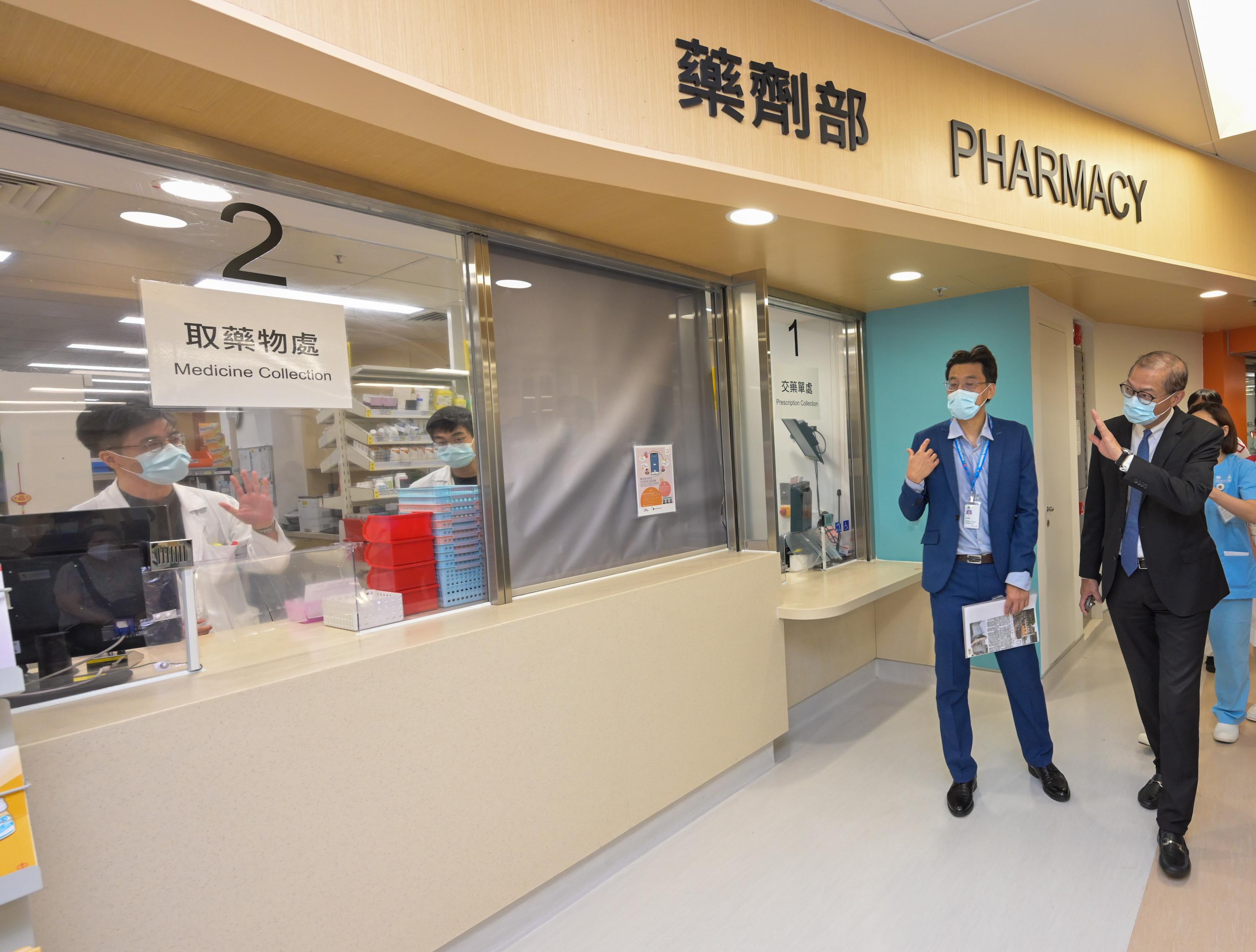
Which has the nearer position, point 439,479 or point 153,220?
point 153,220

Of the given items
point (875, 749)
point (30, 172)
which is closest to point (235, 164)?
point (30, 172)

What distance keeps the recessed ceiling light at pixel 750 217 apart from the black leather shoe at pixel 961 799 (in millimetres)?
2490

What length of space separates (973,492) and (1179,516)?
730 mm

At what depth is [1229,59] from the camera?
315 cm

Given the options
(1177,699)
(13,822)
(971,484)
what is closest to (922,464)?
(971,484)

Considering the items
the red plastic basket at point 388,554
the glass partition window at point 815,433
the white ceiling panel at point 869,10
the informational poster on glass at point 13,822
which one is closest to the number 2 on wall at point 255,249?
the red plastic basket at point 388,554

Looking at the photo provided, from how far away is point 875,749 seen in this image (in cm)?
374

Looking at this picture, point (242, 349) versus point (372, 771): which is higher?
point (242, 349)

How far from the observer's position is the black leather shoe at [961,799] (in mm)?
3031

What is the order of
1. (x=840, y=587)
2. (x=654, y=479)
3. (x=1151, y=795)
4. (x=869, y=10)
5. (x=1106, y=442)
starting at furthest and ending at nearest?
(x=840, y=587)
(x=654, y=479)
(x=1151, y=795)
(x=1106, y=442)
(x=869, y=10)

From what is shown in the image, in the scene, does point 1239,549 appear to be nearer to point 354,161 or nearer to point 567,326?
point 567,326

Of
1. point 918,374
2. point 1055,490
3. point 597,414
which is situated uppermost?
point 918,374

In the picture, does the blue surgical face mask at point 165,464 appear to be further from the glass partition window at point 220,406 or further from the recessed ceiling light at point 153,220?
→ the recessed ceiling light at point 153,220

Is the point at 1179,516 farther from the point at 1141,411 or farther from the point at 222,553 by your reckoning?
the point at 222,553
